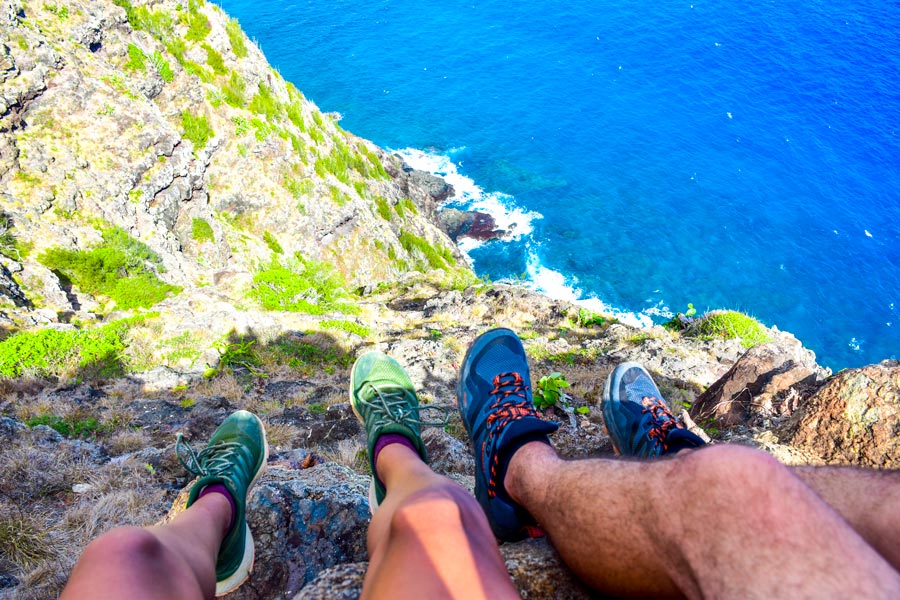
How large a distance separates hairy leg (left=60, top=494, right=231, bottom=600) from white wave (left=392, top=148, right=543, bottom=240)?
116 feet

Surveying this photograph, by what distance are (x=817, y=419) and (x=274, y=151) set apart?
2308 cm

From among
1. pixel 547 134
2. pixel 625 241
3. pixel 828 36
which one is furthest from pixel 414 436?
pixel 828 36

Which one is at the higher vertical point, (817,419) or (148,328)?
(817,419)

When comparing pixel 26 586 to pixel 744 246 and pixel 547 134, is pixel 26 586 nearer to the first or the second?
pixel 744 246

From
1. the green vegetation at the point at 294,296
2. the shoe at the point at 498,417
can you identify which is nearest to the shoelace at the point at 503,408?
the shoe at the point at 498,417

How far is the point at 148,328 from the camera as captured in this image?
964 cm

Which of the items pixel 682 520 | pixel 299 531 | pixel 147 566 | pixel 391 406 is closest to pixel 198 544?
pixel 147 566

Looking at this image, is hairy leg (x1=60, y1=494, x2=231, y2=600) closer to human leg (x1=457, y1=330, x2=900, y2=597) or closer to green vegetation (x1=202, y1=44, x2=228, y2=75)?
human leg (x1=457, y1=330, x2=900, y2=597)

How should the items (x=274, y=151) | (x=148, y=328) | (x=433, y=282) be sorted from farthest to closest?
1. (x=274, y=151)
2. (x=433, y=282)
3. (x=148, y=328)

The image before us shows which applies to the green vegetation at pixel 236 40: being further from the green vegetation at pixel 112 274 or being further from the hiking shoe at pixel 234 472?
the hiking shoe at pixel 234 472

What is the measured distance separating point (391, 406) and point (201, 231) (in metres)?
19.7

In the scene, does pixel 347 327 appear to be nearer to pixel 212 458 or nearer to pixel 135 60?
pixel 212 458

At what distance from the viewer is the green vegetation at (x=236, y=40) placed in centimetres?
2467

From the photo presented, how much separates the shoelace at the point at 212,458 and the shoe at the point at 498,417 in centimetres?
169
